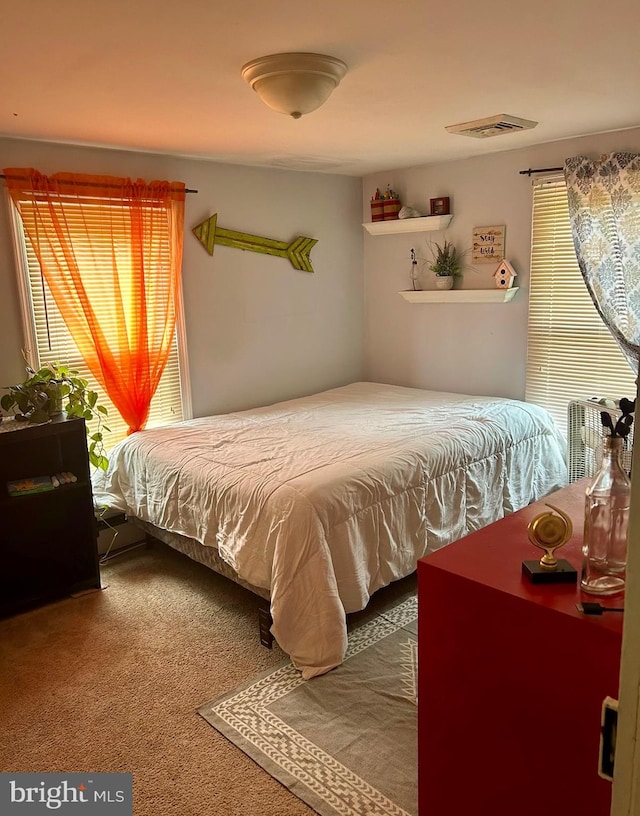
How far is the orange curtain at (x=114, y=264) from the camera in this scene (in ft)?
10.4

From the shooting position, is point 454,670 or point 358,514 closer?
point 454,670

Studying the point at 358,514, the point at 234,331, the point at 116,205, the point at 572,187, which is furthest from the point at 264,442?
the point at 572,187

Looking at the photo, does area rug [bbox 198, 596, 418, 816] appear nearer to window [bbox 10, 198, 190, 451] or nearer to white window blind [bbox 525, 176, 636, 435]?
window [bbox 10, 198, 190, 451]

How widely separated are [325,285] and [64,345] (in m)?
1.93

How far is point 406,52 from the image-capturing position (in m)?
1.98

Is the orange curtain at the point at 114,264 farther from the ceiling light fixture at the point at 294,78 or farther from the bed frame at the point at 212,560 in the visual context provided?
the ceiling light fixture at the point at 294,78

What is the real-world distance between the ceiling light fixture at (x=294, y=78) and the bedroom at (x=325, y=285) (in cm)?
154

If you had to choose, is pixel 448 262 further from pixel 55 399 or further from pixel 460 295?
pixel 55 399

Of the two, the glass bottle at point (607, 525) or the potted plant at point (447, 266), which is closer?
the glass bottle at point (607, 525)

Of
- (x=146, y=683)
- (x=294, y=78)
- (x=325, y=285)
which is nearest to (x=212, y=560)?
(x=146, y=683)

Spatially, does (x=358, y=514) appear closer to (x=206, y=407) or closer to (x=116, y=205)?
(x=206, y=407)

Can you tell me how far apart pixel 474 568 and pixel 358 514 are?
4.38 feet

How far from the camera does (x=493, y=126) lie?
9.98 ft

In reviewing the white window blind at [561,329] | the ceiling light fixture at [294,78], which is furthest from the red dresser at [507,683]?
the white window blind at [561,329]
